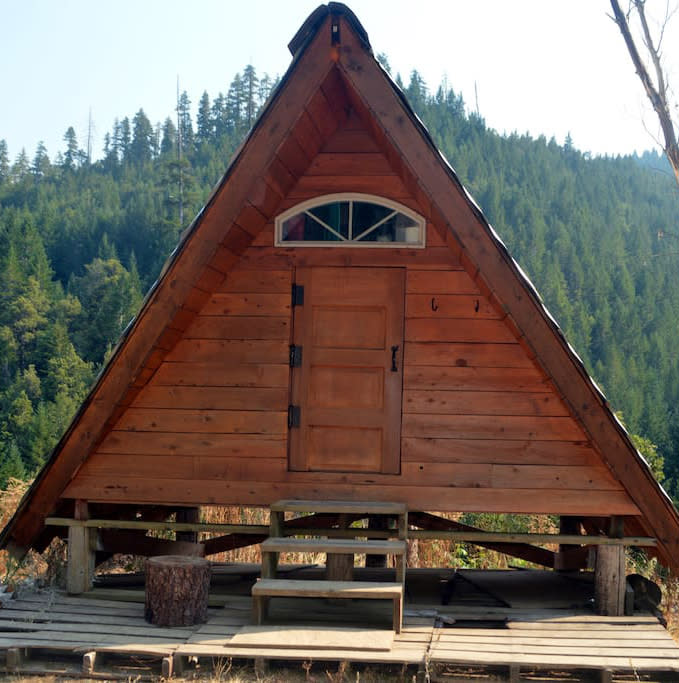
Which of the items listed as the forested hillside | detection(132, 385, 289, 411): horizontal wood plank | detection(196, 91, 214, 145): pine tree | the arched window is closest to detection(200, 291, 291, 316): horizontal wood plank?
the arched window

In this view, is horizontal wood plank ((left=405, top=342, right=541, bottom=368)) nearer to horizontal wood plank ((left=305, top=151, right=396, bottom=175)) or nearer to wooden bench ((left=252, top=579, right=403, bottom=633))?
horizontal wood plank ((left=305, top=151, right=396, bottom=175))

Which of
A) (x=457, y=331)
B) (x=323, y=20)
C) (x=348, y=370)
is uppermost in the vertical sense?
(x=323, y=20)

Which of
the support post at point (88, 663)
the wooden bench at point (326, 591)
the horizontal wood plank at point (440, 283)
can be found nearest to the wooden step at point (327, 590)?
the wooden bench at point (326, 591)

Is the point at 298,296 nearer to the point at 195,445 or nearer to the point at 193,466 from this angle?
the point at 195,445

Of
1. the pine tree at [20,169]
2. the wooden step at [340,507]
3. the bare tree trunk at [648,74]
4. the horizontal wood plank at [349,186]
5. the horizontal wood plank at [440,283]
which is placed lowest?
the wooden step at [340,507]

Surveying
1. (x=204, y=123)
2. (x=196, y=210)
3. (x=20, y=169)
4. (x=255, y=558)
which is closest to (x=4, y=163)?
(x=20, y=169)

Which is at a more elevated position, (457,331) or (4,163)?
(4,163)

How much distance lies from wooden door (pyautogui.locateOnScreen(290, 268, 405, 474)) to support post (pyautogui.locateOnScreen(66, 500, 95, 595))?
69.0 inches

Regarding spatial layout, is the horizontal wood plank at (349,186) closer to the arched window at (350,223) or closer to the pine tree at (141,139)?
the arched window at (350,223)

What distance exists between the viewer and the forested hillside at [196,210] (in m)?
59.2

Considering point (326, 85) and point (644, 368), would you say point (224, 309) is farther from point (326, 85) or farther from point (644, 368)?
point (644, 368)

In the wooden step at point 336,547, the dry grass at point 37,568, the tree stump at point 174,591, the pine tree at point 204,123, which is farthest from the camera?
the pine tree at point 204,123

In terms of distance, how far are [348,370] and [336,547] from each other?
149 centimetres

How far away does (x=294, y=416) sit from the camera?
22.9 feet
